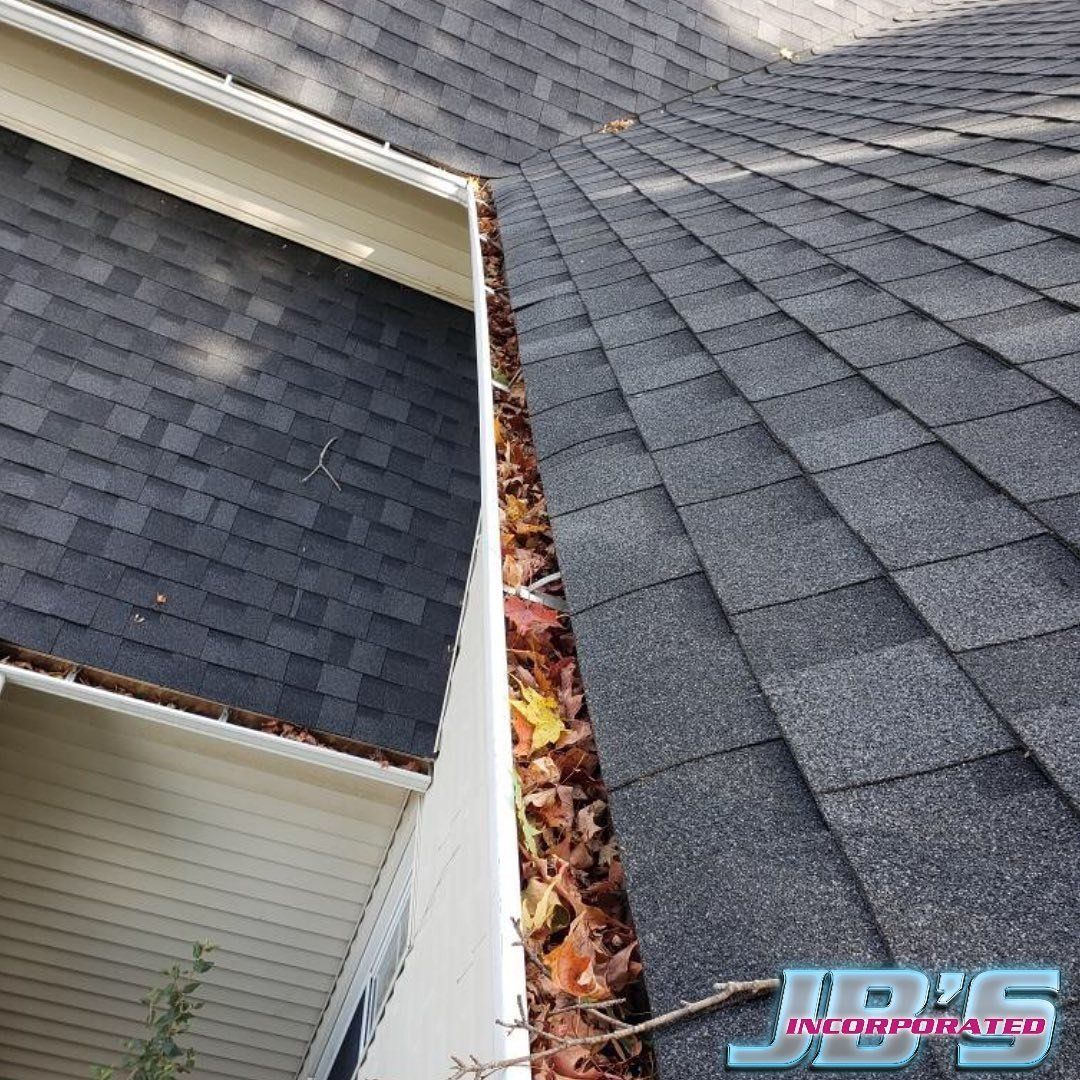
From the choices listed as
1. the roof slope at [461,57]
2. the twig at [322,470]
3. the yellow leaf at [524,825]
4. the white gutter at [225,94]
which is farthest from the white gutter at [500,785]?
the roof slope at [461,57]

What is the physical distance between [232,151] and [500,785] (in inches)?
209

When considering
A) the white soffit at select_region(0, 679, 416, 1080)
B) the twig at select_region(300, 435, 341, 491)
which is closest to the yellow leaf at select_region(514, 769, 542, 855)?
the white soffit at select_region(0, 679, 416, 1080)

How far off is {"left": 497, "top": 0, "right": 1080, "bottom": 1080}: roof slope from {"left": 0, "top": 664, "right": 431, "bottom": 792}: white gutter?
7.30ft

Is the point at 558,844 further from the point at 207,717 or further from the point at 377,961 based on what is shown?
the point at 207,717

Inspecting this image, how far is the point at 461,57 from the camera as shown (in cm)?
611

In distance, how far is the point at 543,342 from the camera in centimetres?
355

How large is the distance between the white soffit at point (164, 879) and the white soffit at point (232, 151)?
3385mm

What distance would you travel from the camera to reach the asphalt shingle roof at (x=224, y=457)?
14.6ft

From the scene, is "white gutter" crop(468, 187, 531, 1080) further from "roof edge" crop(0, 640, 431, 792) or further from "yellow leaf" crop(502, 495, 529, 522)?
"roof edge" crop(0, 640, 431, 792)

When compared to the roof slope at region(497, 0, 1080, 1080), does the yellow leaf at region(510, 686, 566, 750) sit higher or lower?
lower

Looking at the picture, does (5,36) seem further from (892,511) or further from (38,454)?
(892,511)

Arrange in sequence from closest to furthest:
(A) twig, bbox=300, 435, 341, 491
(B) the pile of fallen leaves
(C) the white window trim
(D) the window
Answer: (B) the pile of fallen leaves
(C) the white window trim
(D) the window
(A) twig, bbox=300, 435, 341, 491

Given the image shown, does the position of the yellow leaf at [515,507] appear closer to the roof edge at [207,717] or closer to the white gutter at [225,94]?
the roof edge at [207,717]

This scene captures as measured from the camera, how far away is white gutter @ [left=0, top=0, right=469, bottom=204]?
205 inches
